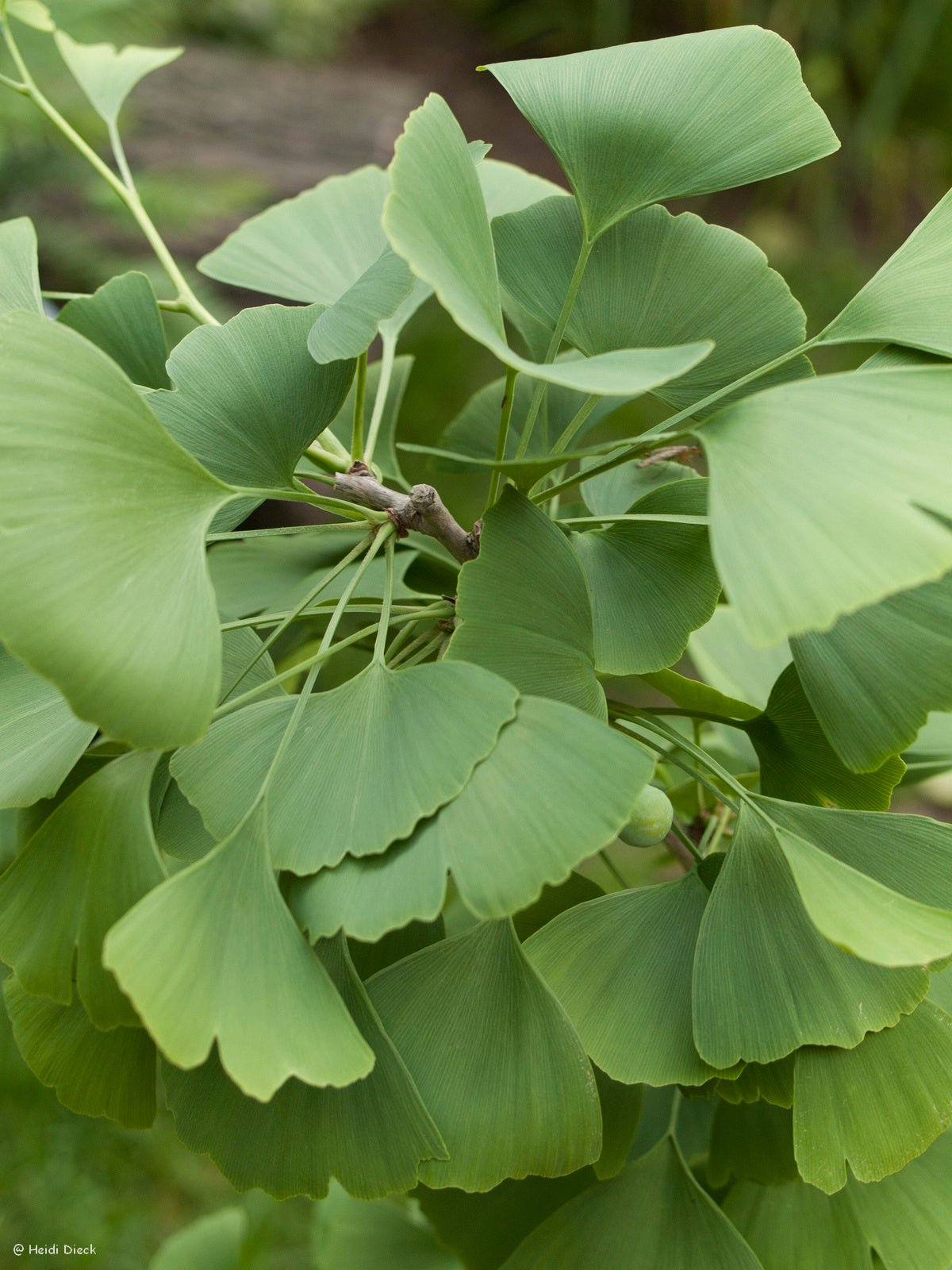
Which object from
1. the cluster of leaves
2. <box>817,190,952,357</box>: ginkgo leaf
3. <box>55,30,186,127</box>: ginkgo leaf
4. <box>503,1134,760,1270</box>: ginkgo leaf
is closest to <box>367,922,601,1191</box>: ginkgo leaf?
the cluster of leaves

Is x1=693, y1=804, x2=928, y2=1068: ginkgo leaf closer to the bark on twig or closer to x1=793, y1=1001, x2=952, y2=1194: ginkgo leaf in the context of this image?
x1=793, y1=1001, x2=952, y2=1194: ginkgo leaf

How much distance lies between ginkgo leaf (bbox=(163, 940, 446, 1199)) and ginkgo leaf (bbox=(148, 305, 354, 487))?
0.23 meters

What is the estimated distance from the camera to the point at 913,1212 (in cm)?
51

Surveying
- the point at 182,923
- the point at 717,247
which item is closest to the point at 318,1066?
the point at 182,923

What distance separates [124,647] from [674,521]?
0.77 ft

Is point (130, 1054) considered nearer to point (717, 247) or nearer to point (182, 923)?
point (182, 923)

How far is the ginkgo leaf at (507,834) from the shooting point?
0.36 metres

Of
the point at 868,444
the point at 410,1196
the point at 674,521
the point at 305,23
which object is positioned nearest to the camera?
the point at 868,444

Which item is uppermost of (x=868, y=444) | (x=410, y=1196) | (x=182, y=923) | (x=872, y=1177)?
(x=868, y=444)

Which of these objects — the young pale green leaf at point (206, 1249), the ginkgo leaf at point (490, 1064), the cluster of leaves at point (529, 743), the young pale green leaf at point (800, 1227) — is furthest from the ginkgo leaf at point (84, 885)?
the young pale green leaf at point (206, 1249)

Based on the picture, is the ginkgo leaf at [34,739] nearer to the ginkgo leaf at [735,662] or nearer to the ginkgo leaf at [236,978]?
the ginkgo leaf at [236,978]

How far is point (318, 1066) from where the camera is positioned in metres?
0.36

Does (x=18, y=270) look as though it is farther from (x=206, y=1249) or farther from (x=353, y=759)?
(x=206, y=1249)

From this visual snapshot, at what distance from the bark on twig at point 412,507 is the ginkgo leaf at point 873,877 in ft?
0.64
